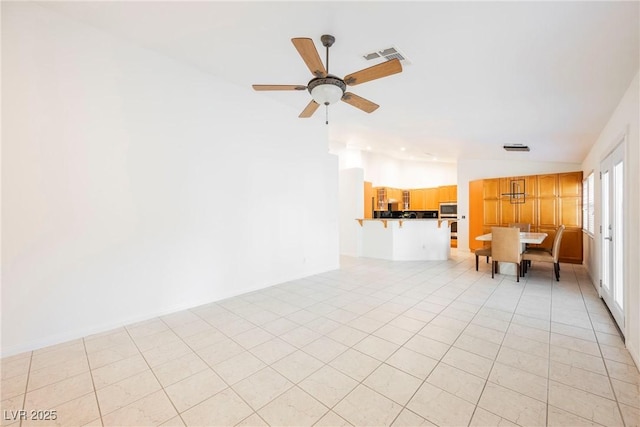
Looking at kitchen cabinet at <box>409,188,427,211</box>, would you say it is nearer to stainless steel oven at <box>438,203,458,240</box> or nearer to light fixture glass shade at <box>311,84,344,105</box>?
stainless steel oven at <box>438,203,458,240</box>

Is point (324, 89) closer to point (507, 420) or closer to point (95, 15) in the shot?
point (95, 15)

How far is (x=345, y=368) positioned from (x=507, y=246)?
4117 mm

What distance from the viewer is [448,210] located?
8.96 metres

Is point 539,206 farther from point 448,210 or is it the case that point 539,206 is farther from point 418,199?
point 418,199

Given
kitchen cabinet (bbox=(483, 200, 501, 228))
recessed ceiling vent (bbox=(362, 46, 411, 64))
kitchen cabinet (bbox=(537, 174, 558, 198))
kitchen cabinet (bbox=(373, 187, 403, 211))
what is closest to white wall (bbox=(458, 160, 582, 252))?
kitchen cabinet (bbox=(537, 174, 558, 198))

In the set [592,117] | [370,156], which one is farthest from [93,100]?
[370,156]

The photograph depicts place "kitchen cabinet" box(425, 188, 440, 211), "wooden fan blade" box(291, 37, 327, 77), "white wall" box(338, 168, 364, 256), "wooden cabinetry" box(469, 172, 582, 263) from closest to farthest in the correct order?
"wooden fan blade" box(291, 37, 327, 77) < "wooden cabinetry" box(469, 172, 582, 263) < "white wall" box(338, 168, 364, 256) < "kitchen cabinet" box(425, 188, 440, 211)

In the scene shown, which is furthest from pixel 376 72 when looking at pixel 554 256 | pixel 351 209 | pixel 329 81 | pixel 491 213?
pixel 491 213

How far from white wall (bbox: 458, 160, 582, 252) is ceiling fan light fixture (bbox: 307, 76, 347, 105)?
5.90 meters

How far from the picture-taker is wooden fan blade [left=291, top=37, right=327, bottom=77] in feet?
6.31

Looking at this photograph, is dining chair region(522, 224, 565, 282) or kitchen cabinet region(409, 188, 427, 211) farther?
kitchen cabinet region(409, 188, 427, 211)

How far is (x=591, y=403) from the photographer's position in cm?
168

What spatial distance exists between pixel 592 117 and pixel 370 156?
600 cm

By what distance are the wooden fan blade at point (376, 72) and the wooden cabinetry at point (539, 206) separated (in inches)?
254
